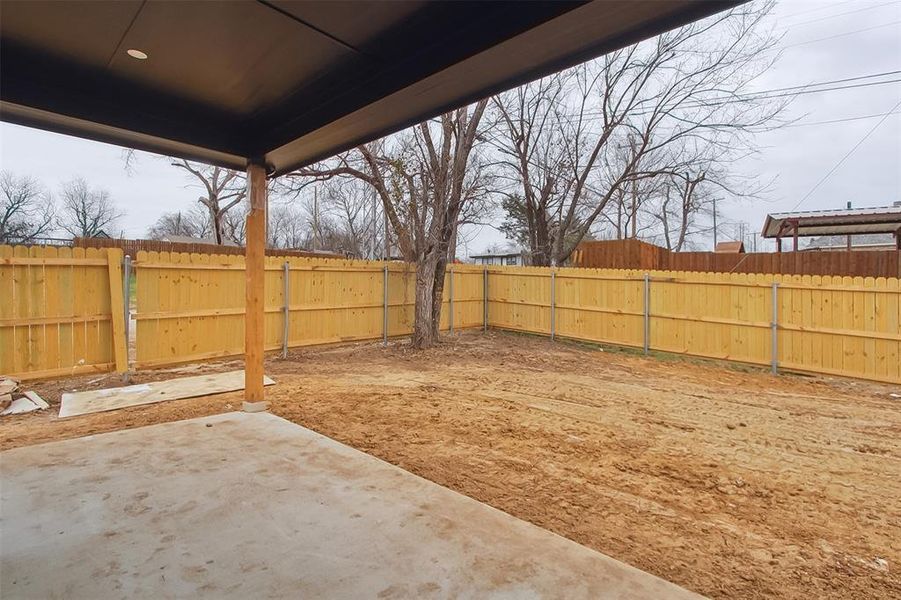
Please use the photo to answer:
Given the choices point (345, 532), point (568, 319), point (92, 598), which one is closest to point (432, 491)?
point (345, 532)

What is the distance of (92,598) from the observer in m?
1.67

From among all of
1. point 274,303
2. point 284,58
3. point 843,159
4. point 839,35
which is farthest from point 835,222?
point 284,58

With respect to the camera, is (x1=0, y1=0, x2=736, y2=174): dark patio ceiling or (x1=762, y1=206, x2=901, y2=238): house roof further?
(x1=762, y1=206, x2=901, y2=238): house roof

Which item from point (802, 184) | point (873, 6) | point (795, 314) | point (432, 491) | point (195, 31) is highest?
point (873, 6)

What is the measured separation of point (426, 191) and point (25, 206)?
103 feet

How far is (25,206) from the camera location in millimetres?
27906

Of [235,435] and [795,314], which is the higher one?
[795,314]

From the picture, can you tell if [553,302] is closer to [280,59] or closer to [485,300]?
[485,300]

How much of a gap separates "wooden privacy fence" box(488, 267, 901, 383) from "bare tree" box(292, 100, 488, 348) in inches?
111

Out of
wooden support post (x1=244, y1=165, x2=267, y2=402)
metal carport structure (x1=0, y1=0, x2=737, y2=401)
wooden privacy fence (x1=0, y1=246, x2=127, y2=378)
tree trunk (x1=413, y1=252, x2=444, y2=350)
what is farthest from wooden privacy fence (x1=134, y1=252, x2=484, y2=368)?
metal carport structure (x1=0, y1=0, x2=737, y2=401)

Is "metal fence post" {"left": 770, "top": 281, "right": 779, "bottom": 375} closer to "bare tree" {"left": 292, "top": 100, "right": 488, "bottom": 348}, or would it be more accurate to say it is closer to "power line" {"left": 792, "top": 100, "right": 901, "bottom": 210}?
"bare tree" {"left": 292, "top": 100, "right": 488, "bottom": 348}

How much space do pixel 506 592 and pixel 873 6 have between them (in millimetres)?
13382

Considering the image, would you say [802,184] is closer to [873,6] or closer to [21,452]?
[873,6]

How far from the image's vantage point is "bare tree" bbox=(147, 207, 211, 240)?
36.3 metres
